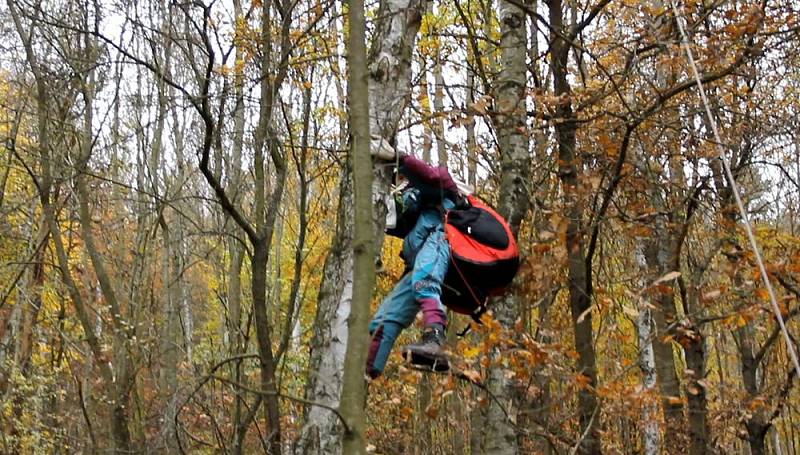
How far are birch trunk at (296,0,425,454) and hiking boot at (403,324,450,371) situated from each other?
0.58 m

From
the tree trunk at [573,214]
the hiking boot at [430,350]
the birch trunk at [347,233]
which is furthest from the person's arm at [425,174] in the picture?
the tree trunk at [573,214]

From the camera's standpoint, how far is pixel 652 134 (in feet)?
24.2

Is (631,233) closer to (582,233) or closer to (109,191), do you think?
(582,233)

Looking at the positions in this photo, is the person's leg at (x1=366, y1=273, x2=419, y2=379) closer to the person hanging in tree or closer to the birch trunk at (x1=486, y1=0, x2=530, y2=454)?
the person hanging in tree

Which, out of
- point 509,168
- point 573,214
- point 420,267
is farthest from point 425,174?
point 573,214

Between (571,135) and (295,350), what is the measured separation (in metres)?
9.16

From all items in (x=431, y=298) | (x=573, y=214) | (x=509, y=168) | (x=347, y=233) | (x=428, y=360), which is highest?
(x=509, y=168)

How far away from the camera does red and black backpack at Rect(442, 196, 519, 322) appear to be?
4.25 metres

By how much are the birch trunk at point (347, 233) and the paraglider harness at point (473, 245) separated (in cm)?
66

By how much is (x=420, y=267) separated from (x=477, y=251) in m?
0.36

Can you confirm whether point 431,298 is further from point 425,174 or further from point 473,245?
point 425,174

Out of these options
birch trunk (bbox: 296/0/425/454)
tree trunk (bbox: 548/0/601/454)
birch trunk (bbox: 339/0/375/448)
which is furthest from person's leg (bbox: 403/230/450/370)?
tree trunk (bbox: 548/0/601/454)

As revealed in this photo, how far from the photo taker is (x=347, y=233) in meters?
3.50

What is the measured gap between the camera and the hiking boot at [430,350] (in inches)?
155
